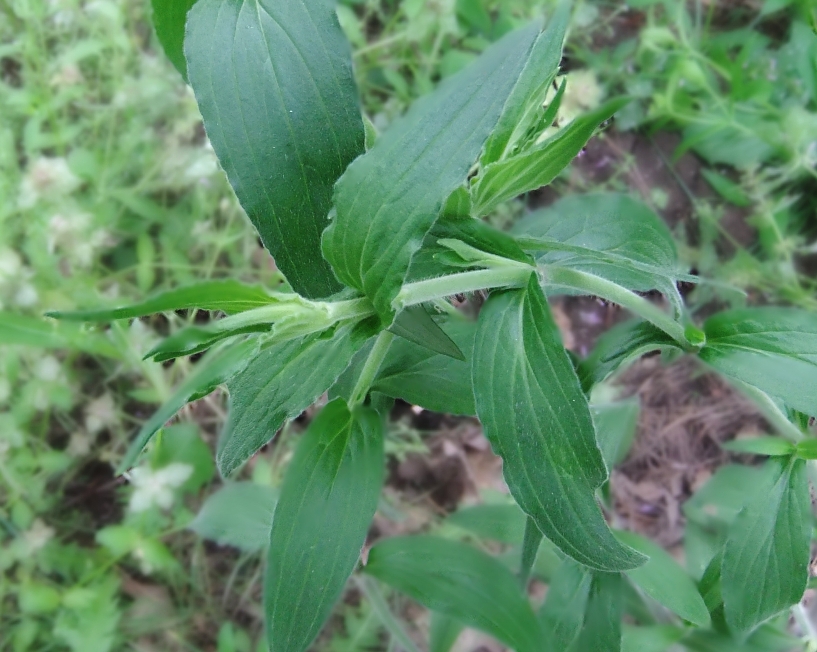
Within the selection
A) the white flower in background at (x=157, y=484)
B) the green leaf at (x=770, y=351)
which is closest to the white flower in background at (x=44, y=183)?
the white flower in background at (x=157, y=484)

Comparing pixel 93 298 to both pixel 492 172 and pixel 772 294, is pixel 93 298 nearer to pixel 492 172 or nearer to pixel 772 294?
pixel 492 172

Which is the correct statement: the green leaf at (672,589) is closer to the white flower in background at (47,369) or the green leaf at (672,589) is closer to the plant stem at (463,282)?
the plant stem at (463,282)

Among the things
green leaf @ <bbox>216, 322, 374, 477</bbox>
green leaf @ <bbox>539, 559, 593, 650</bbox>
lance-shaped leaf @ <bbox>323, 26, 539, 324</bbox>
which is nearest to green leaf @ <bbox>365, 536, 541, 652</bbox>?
Answer: green leaf @ <bbox>539, 559, 593, 650</bbox>

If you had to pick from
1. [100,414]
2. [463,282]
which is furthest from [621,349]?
[100,414]

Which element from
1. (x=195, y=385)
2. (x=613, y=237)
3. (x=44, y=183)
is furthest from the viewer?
(x=44, y=183)

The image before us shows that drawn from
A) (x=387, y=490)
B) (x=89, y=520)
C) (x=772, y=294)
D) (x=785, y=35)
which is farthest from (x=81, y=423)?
(x=785, y=35)

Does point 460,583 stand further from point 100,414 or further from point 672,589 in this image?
point 100,414
